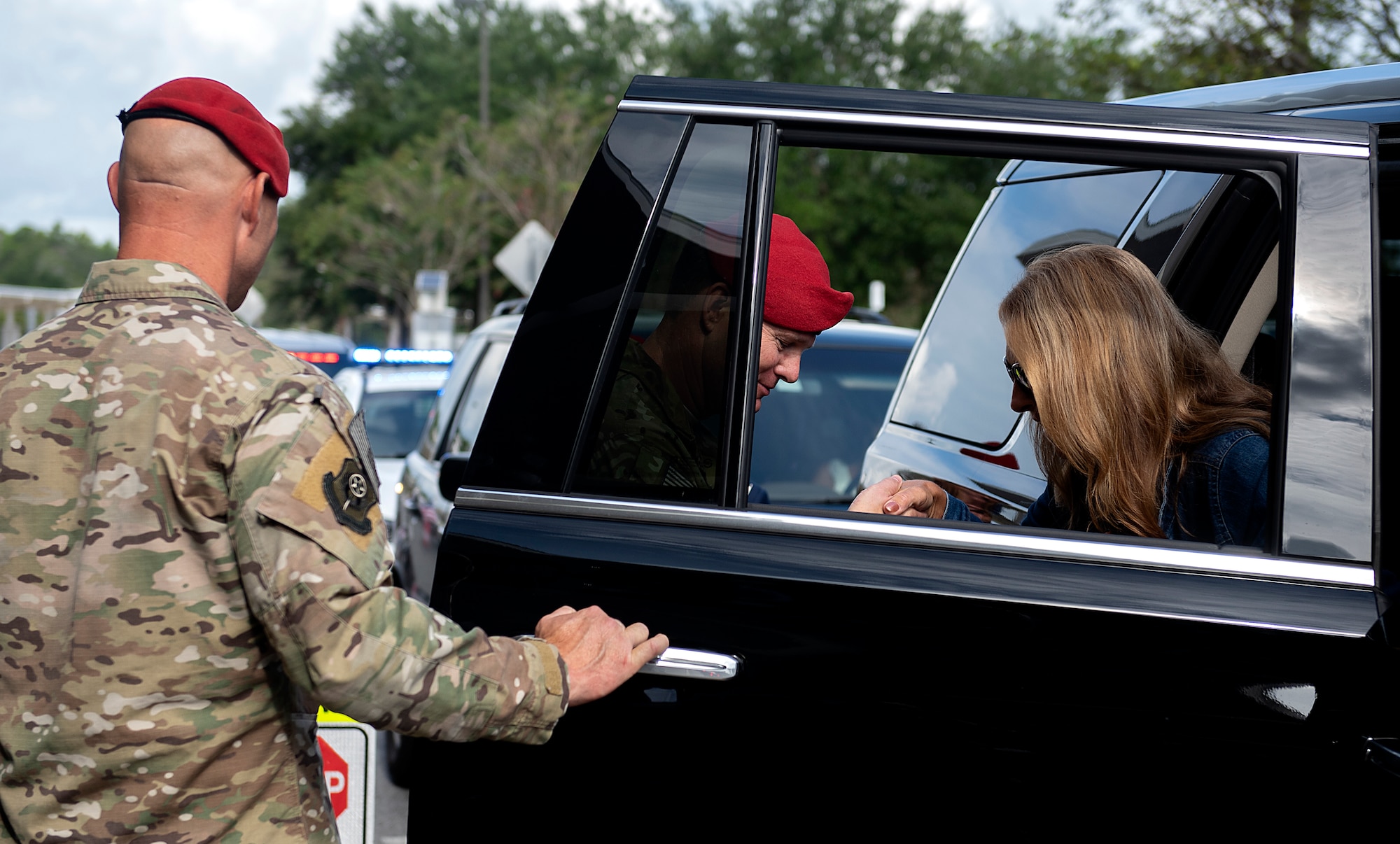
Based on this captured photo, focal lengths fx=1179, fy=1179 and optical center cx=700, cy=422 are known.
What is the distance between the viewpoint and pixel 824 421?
15.8ft

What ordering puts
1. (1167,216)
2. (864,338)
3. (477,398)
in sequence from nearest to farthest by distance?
(1167,216)
(477,398)
(864,338)

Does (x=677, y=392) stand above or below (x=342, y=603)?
above

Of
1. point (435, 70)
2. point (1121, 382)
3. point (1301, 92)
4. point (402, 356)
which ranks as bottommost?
point (402, 356)

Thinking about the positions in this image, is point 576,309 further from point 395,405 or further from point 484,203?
point 484,203

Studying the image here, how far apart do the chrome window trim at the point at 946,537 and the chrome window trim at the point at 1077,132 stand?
573 millimetres

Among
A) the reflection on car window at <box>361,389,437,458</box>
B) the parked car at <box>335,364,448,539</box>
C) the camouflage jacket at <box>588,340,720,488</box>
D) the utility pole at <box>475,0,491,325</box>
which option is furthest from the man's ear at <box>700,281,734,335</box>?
the utility pole at <box>475,0,491,325</box>

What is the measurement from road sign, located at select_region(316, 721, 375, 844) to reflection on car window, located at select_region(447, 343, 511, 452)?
7.31 ft

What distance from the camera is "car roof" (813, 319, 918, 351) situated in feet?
16.0

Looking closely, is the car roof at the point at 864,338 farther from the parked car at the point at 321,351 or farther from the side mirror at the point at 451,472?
the parked car at the point at 321,351

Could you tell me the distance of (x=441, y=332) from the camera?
17734 mm

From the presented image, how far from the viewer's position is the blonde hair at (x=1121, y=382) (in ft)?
6.44

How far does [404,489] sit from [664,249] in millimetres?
3694

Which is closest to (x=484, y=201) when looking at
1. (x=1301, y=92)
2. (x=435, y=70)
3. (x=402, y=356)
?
(x=435, y=70)

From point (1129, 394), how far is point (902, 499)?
504mm
